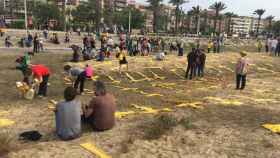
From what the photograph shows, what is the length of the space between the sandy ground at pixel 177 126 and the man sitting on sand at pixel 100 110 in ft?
0.79

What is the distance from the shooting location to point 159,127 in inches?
380

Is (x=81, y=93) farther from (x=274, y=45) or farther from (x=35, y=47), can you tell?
(x=274, y=45)

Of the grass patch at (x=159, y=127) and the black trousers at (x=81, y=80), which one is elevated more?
the black trousers at (x=81, y=80)

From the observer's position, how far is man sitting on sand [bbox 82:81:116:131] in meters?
9.01

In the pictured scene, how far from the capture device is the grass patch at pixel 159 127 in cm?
921

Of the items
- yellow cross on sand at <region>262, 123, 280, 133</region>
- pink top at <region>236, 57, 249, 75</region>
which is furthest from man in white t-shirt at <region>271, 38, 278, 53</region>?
yellow cross on sand at <region>262, 123, 280, 133</region>

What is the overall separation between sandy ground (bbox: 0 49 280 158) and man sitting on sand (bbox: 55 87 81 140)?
24 cm

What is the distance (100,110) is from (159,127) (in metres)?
1.70

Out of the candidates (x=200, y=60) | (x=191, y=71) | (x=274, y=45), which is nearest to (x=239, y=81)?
(x=191, y=71)

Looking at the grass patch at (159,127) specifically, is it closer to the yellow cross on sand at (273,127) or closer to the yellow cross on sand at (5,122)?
the yellow cross on sand at (273,127)

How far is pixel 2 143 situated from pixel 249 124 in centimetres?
673

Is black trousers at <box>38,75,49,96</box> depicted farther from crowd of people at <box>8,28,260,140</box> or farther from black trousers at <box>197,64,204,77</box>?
black trousers at <box>197,64,204,77</box>

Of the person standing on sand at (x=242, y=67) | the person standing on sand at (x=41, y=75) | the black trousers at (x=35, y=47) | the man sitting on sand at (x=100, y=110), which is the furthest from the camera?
the black trousers at (x=35, y=47)

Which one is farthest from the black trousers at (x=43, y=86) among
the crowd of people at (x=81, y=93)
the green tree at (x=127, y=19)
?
the green tree at (x=127, y=19)
